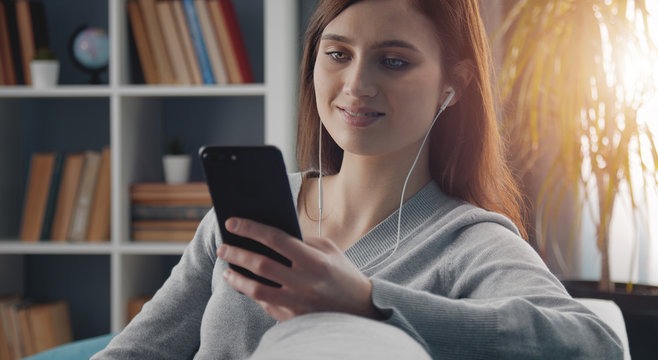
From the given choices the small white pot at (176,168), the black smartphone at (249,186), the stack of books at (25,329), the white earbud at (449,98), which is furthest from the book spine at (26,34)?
the black smartphone at (249,186)

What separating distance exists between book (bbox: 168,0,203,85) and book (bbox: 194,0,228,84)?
47 millimetres

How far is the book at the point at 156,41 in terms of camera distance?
232 cm

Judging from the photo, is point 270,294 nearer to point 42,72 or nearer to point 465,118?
point 465,118

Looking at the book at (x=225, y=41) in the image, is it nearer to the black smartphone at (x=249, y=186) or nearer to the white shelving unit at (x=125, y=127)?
the white shelving unit at (x=125, y=127)

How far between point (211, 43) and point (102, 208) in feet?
2.13

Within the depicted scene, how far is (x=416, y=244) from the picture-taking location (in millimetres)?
1038

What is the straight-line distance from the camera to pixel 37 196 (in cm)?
241

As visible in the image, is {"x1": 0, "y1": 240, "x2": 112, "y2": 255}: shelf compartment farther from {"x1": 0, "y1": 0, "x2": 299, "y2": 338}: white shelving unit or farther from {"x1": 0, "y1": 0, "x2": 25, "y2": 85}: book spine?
{"x1": 0, "y1": 0, "x2": 25, "y2": 85}: book spine

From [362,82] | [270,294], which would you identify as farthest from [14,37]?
[270,294]

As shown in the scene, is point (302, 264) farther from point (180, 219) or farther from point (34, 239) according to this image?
point (34, 239)

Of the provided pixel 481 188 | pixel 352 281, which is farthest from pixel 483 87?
pixel 352 281

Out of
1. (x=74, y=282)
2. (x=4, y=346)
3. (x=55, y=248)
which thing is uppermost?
(x=55, y=248)

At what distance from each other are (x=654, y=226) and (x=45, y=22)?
216cm

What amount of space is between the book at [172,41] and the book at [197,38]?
47mm
